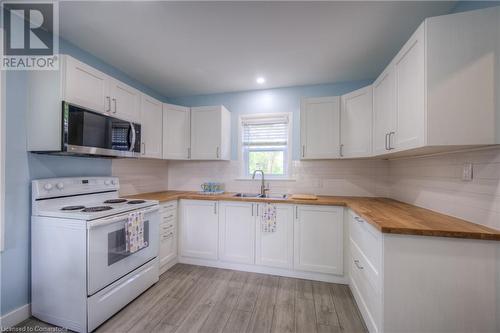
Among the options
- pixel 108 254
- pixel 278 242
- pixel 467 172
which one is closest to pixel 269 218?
pixel 278 242

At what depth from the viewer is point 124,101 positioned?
2234 millimetres

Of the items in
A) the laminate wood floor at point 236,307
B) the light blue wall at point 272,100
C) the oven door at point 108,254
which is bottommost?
the laminate wood floor at point 236,307

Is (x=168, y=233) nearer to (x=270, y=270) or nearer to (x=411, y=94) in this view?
(x=270, y=270)

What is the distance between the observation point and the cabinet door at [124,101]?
2101 millimetres

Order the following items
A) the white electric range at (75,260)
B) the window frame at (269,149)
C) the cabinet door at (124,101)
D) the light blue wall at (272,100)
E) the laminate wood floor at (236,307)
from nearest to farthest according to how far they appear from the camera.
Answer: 1. the white electric range at (75,260)
2. the laminate wood floor at (236,307)
3. the cabinet door at (124,101)
4. the light blue wall at (272,100)
5. the window frame at (269,149)

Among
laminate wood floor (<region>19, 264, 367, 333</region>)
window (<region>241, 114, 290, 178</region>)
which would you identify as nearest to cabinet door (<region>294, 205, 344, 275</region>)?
laminate wood floor (<region>19, 264, 367, 333</region>)

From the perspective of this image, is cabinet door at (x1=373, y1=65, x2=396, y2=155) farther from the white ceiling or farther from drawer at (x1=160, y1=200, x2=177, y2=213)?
drawer at (x1=160, y1=200, x2=177, y2=213)

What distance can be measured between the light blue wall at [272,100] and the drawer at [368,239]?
1323 millimetres

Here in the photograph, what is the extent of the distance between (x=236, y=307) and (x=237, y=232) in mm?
833

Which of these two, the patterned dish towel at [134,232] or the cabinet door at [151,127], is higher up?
the cabinet door at [151,127]

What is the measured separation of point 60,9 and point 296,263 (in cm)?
330

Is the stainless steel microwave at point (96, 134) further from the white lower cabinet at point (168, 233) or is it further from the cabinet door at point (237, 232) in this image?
the cabinet door at point (237, 232)

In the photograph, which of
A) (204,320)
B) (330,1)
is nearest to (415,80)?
(330,1)

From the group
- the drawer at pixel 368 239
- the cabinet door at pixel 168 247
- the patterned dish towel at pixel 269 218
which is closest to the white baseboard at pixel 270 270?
the cabinet door at pixel 168 247
